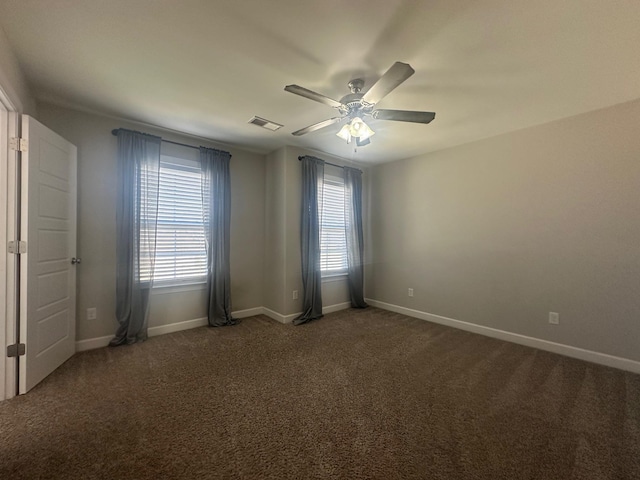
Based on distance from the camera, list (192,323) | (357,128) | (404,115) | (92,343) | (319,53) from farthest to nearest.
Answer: (192,323), (92,343), (357,128), (404,115), (319,53)

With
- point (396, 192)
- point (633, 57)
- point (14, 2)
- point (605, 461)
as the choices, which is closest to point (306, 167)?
point (396, 192)

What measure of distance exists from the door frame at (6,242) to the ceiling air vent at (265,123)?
6.21 feet

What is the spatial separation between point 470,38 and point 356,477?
2693mm

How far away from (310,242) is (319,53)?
2516 mm

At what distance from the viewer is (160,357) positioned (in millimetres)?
2691

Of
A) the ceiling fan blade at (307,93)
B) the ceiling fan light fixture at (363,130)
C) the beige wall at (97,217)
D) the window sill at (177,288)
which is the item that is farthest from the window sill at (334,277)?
the ceiling fan blade at (307,93)

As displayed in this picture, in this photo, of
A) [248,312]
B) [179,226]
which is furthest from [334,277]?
[179,226]

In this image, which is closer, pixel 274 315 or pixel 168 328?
pixel 168 328

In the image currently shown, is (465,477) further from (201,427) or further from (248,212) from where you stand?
(248,212)

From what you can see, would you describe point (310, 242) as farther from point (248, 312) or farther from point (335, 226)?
point (248, 312)

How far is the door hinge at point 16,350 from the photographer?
200 cm

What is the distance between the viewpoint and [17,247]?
2.04 m

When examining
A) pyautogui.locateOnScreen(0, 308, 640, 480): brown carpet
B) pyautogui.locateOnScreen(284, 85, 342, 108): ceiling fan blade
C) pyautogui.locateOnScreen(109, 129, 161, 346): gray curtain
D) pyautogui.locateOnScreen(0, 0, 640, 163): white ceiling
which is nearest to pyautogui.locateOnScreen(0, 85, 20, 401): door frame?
pyautogui.locateOnScreen(0, 308, 640, 480): brown carpet

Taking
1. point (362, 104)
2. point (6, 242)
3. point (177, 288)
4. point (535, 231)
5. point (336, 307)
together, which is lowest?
point (336, 307)
